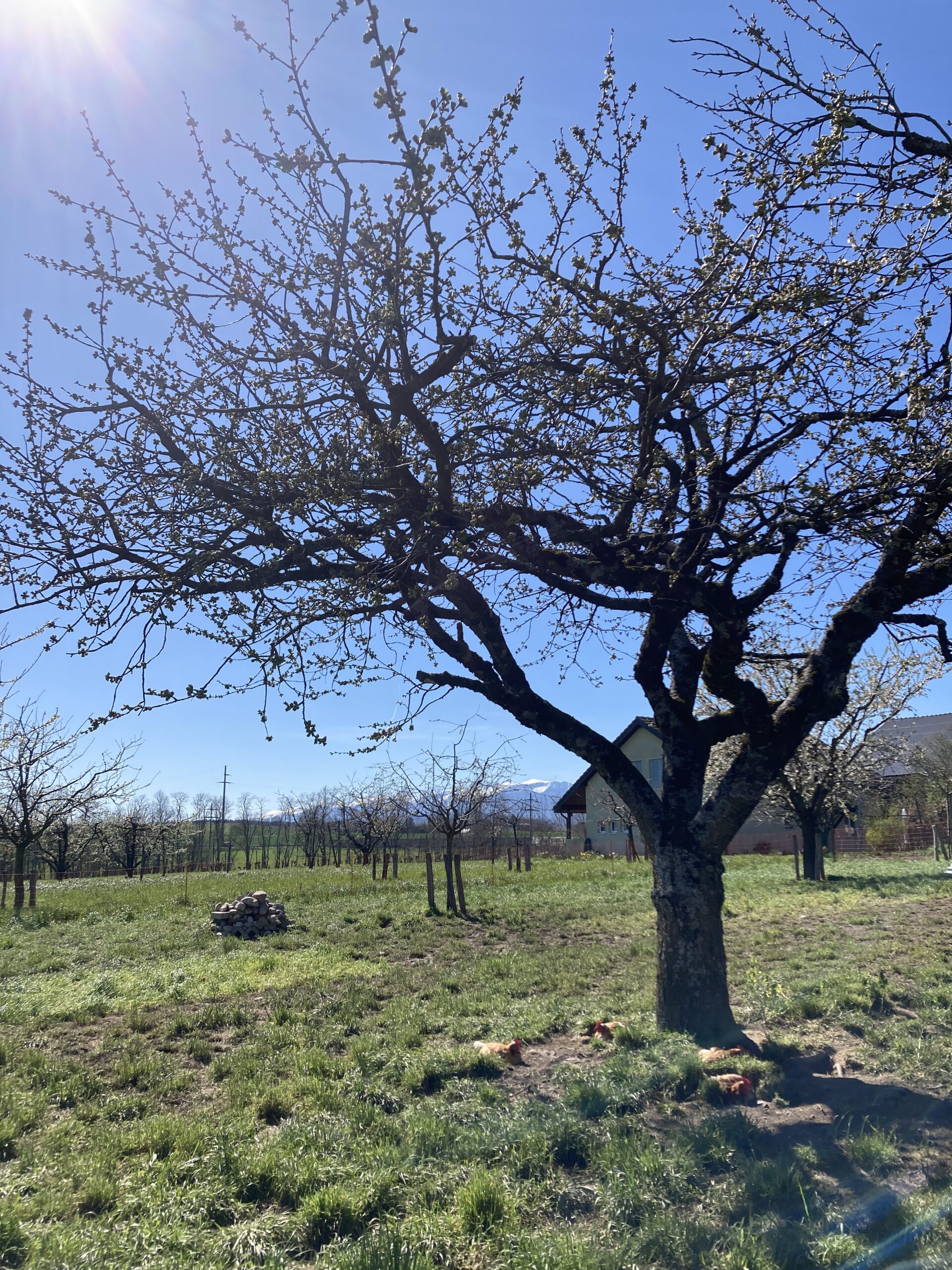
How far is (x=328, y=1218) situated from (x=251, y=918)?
10.6 metres

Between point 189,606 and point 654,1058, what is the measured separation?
4682 mm

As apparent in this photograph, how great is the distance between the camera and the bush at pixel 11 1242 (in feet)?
10.2

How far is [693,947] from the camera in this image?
5773 millimetres

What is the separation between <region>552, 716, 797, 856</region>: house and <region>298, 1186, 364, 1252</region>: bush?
37.0m

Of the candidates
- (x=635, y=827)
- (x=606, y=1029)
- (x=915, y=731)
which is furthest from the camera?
(x=635, y=827)

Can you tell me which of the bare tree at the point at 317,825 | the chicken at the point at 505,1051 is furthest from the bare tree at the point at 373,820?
the chicken at the point at 505,1051

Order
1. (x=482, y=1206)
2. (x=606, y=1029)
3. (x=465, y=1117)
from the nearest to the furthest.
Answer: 1. (x=482, y=1206)
2. (x=465, y=1117)
3. (x=606, y=1029)

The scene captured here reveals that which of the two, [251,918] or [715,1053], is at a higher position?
[715,1053]

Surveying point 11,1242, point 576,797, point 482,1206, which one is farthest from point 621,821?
point 11,1242

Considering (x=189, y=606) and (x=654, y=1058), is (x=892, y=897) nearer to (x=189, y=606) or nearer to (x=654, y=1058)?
(x=654, y=1058)

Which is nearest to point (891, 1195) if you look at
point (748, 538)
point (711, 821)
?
point (711, 821)

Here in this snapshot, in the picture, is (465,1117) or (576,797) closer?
(465,1117)

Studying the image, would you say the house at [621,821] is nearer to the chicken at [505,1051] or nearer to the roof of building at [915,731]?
the roof of building at [915,731]

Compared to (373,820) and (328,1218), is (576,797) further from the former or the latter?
(328,1218)
